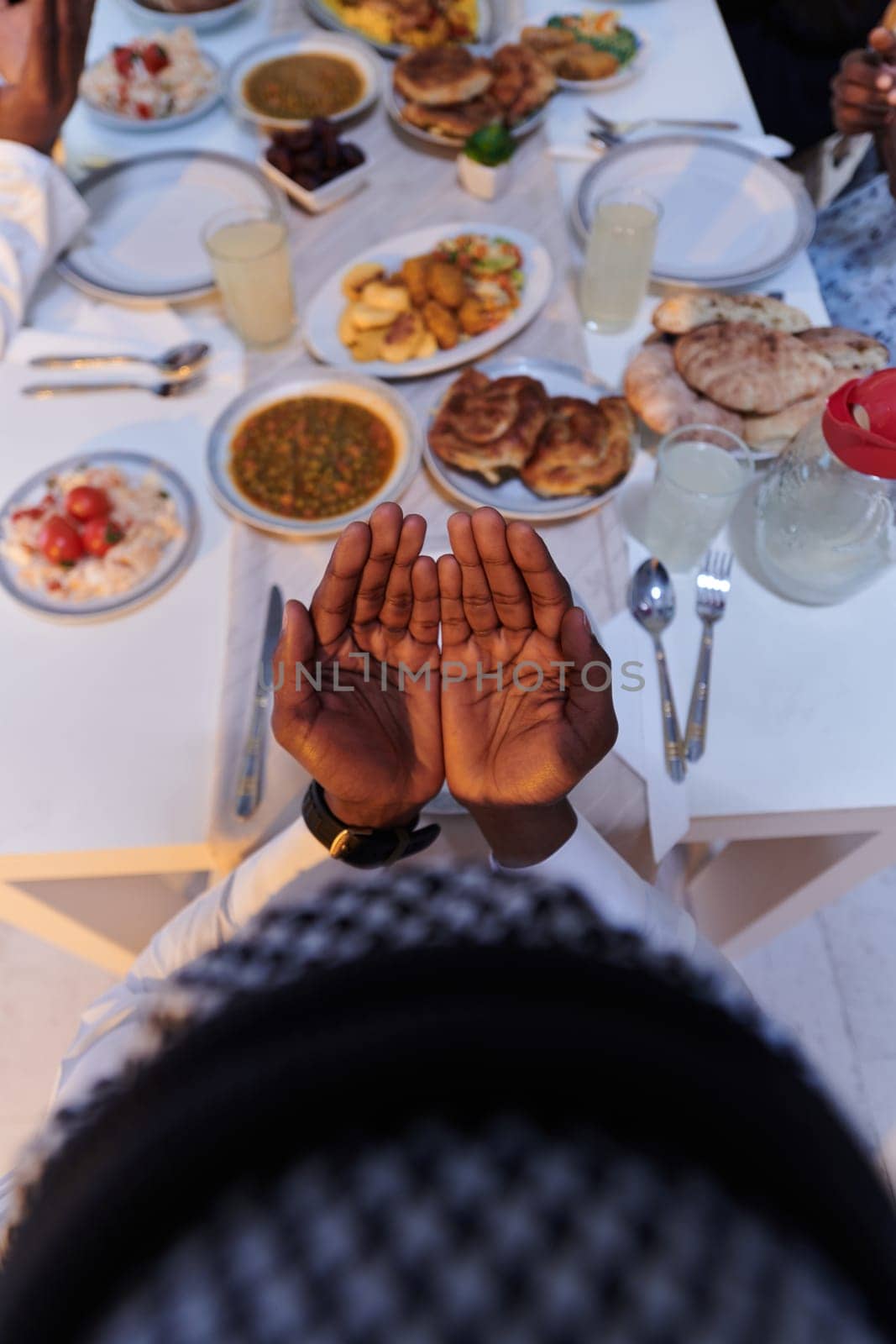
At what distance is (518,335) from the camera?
1434 millimetres

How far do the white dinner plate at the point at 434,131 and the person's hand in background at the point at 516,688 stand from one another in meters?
1.29

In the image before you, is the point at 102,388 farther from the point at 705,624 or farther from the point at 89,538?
the point at 705,624

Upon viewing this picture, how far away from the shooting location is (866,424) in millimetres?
880

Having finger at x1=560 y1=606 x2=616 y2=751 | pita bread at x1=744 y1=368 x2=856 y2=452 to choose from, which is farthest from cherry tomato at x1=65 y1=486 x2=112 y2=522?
pita bread at x1=744 y1=368 x2=856 y2=452

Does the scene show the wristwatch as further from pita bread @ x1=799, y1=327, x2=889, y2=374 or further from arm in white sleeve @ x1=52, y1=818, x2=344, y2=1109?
pita bread @ x1=799, y1=327, x2=889, y2=374

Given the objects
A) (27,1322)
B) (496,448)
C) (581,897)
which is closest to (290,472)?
(496,448)

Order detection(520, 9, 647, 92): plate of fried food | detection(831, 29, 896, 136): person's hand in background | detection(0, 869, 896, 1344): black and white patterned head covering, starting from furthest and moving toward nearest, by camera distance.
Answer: detection(520, 9, 647, 92): plate of fried food
detection(831, 29, 896, 136): person's hand in background
detection(0, 869, 896, 1344): black and white patterned head covering

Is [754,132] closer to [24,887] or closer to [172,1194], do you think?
[24,887]

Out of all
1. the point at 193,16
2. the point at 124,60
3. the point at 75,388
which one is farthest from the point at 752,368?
the point at 193,16

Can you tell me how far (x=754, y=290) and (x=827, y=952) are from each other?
1.41m

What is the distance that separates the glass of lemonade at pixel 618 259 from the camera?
1.34m

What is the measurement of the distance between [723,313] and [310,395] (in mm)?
676

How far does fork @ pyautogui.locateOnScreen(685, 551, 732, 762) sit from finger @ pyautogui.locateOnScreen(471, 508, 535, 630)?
27cm

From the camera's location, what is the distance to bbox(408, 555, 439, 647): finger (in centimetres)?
83
